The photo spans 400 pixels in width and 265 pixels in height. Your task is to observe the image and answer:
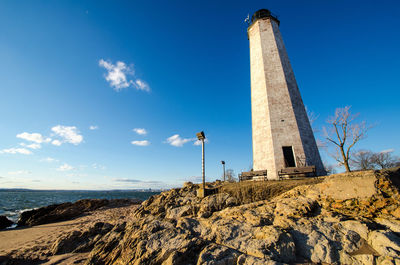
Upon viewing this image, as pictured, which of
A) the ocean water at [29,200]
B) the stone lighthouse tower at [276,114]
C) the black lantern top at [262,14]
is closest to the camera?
the stone lighthouse tower at [276,114]

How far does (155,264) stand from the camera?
15.6ft

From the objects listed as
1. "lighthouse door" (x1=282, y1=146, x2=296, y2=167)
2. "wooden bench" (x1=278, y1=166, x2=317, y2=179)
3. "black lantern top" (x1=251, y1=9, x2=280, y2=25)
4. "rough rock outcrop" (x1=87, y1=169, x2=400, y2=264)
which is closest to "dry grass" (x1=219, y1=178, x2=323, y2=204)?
"rough rock outcrop" (x1=87, y1=169, x2=400, y2=264)

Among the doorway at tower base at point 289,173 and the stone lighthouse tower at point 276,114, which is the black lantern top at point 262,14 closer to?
the stone lighthouse tower at point 276,114

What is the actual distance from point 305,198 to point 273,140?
8653 mm

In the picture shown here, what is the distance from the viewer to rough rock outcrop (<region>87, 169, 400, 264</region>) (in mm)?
4133

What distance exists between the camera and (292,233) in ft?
15.8

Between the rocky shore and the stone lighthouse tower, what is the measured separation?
7.32 meters

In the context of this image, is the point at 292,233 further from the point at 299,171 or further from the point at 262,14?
the point at 262,14

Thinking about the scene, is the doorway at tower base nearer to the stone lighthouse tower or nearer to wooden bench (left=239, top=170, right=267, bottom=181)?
wooden bench (left=239, top=170, right=267, bottom=181)

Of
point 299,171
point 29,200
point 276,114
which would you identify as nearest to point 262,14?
point 276,114

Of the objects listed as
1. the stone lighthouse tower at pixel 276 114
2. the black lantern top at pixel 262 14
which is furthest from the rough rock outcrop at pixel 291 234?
the black lantern top at pixel 262 14

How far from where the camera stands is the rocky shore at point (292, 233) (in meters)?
4.14

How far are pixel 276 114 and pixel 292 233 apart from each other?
11.8m

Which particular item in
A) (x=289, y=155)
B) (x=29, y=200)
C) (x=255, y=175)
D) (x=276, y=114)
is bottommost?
(x=29, y=200)
